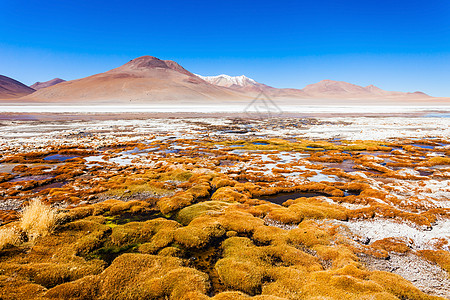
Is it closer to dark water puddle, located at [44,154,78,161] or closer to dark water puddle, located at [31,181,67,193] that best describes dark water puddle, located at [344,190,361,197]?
dark water puddle, located at [31,181,67,193]

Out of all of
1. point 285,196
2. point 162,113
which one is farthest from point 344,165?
point 162,113

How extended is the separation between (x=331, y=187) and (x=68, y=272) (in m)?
12.3

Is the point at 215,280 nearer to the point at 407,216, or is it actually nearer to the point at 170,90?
the point at 407,216

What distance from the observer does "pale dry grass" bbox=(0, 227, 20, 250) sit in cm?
635

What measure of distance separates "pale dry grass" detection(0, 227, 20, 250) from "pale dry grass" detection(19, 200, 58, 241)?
30cm

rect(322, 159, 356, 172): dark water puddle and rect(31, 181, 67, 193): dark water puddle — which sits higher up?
rect(31, 181, 67, 193): dark water puddle

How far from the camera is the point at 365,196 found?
37.1 ft

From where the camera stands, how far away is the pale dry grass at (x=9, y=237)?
6352 millimetres

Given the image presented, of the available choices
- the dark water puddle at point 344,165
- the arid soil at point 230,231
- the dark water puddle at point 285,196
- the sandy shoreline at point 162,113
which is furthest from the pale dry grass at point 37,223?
the sandy shoreline at point 162,113

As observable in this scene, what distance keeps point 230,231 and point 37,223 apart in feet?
21.5

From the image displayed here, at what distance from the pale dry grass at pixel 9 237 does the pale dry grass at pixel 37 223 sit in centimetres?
30

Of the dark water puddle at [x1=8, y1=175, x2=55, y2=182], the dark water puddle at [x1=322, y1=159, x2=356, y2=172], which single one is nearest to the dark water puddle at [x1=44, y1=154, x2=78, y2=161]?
the dark water puddle at [x1=8, y1=175, x2=55, y2=182]

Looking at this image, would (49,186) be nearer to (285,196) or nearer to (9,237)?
(9,237)

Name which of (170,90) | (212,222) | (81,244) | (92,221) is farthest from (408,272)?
(170,90)
